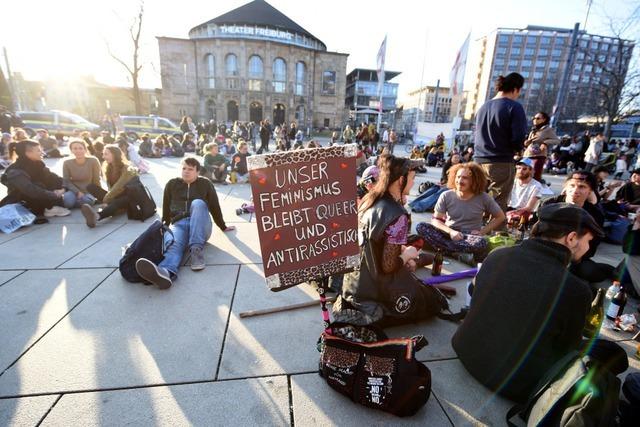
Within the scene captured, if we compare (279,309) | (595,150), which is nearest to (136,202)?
(279,309)

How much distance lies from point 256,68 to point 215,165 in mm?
40025

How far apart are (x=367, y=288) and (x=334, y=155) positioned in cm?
117

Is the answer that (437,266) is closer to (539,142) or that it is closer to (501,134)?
(501,134)

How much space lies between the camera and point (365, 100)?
202 feet

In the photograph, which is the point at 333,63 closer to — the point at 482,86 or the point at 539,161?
the point at 539,161

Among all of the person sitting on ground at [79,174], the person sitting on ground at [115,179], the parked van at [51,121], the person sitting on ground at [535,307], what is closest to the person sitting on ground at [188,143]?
the parked van at [51,121]

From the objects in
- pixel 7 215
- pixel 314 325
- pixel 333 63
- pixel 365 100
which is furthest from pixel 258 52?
pixel 314 325

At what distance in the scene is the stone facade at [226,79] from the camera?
138 feet

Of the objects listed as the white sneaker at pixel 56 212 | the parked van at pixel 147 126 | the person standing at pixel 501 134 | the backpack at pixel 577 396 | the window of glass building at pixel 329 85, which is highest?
the window of glass building at pixel 329 85

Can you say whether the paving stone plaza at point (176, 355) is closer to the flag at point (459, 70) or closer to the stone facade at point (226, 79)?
the flag at point (459, 70)

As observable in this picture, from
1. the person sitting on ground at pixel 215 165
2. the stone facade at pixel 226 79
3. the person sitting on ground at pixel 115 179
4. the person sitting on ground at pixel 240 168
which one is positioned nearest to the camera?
the person sitting on ground at pixel 115 179

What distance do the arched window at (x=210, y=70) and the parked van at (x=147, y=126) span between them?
981 inches

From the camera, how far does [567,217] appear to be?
1800 millimetres

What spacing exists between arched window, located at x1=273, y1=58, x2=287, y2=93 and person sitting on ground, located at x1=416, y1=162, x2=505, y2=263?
148ft
